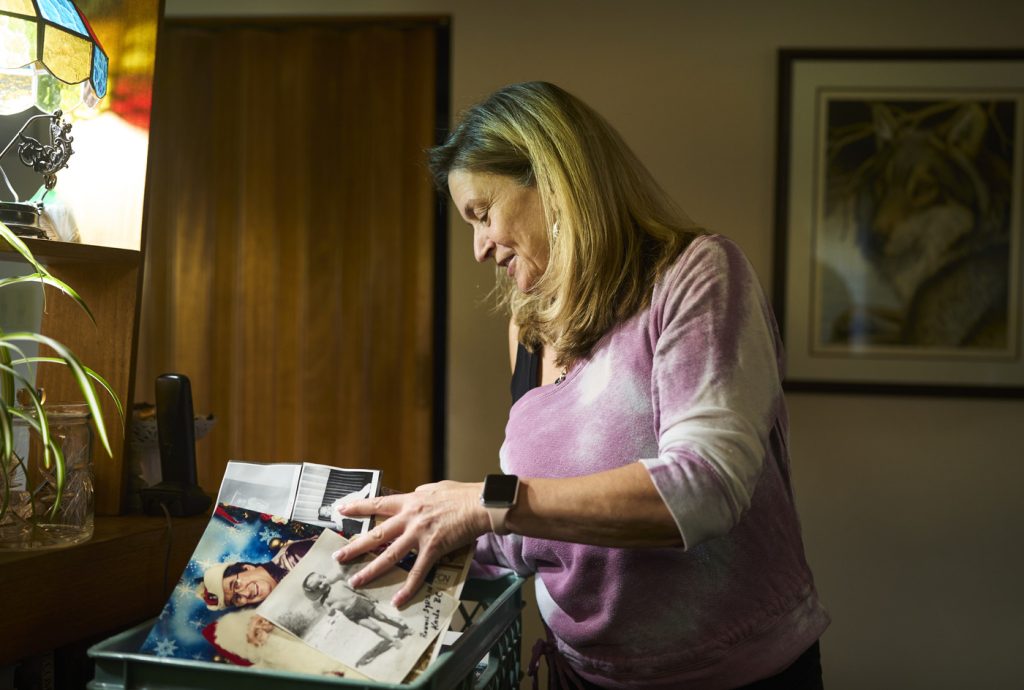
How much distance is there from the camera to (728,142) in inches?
103

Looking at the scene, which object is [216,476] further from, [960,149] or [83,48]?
[960,149]

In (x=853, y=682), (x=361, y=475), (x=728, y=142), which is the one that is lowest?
(x=853, y=682)

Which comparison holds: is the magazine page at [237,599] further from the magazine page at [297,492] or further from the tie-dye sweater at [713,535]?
the tie-dye sweater at [713,535]

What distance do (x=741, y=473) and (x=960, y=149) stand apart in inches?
80.3

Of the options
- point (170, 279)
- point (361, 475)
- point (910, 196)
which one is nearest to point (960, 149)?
point (910, 196)

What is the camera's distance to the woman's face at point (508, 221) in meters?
1.30

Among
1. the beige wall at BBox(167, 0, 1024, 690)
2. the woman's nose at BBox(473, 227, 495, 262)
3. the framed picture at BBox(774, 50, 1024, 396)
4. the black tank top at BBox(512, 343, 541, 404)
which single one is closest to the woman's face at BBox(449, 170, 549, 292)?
the woman's nose at BBox(473, 227, 495, 262)

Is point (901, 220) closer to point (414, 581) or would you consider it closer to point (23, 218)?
point (414, 581)

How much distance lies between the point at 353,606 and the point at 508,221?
630mm

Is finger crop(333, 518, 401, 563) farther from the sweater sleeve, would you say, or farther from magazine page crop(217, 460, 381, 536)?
the sweater sleeve

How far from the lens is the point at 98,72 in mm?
1220

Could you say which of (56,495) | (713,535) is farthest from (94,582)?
(713,535)

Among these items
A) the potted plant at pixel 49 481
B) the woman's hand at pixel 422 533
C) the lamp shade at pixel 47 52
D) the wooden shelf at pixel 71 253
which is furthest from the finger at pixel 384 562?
the lamp shade at pixel 47 52

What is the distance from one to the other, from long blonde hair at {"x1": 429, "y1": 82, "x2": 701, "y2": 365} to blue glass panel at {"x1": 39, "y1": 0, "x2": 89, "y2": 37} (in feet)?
1.81
